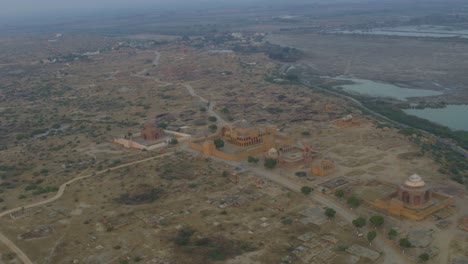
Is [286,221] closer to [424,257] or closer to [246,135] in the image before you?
[424,257]

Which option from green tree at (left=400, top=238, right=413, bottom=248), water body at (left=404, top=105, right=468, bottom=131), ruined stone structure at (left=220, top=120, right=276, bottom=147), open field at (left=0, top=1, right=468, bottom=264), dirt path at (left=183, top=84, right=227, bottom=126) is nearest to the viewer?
green tree at (left=400, top=238, right=413, bottom=248)

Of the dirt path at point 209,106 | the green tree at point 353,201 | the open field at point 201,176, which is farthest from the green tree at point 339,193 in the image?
the dirt path at point 209,106

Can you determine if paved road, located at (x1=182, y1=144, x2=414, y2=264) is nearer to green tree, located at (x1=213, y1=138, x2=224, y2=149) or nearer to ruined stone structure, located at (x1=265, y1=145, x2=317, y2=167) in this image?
green tree, located at (x1=213, y1=138, x2=224, y2=149)

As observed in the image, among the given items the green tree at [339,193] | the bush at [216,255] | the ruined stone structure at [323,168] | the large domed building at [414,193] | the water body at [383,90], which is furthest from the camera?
the water body at [383,90]

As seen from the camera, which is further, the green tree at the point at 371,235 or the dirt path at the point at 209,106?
the dirt path at the point at 209,106

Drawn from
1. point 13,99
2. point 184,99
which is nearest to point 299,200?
point 184,99

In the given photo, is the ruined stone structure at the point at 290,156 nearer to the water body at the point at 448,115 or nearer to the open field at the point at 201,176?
the open field at the point at 201,176

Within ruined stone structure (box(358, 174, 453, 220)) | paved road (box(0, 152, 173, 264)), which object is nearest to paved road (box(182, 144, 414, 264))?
ruined stone structure (box(358, 174, 453, 220))

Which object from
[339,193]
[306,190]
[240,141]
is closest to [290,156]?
[240,141]
